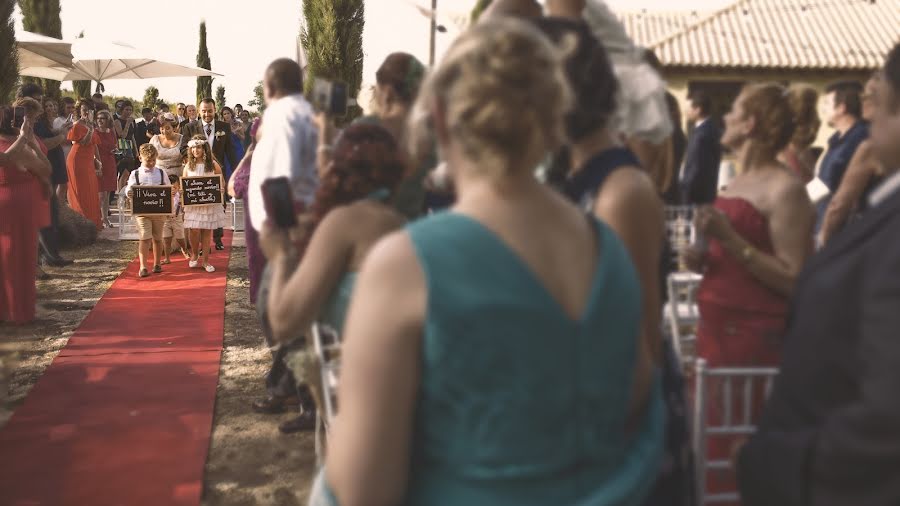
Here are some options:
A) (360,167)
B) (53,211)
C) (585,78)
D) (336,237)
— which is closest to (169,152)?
(53,211)

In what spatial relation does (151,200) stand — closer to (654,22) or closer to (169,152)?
(169,152)

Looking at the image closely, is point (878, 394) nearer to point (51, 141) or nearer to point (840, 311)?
point (840, 311)

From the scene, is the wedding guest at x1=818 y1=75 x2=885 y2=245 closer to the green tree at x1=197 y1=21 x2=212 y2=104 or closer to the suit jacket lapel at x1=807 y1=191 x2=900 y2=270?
the suit jacket lapel at x1=807 y1=191 x2=900 y2=270

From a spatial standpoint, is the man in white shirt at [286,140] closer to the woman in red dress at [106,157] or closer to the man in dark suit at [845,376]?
the man in dark suit at [845,376]

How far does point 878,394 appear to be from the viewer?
123 centimetres

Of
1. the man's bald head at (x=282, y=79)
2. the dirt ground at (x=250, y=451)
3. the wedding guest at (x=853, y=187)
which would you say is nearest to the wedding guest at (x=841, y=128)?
the wedding guest at (x=853, y=187)

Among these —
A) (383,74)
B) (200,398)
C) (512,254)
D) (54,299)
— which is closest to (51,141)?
(54,299)

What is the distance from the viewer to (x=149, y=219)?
33.4ft

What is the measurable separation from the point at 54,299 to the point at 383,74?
643 centimetres

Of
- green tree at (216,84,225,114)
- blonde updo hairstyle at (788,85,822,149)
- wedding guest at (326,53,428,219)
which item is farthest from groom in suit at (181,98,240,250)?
green tree at (216,84,225,114)

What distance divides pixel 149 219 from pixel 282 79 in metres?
5.88

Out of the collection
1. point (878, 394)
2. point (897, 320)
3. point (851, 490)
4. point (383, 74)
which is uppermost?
point (383, 74)

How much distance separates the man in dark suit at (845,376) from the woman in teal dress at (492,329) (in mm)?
297

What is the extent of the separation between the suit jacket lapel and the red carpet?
10.9ft
